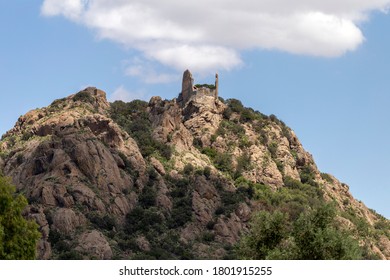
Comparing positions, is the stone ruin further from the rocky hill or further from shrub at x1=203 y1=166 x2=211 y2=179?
shrub at x1=203 y1=166 x2=211 y2=179

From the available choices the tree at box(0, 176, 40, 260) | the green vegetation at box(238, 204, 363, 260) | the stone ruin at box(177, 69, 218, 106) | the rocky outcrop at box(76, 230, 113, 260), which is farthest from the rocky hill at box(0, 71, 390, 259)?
the tree at box(0, 176, 40, 260)

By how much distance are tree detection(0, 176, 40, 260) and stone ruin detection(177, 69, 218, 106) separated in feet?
395

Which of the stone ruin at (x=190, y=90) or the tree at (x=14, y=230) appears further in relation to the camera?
the stone ruin at (x=190, y=90)

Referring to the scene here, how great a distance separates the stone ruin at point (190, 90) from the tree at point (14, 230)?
120 metres

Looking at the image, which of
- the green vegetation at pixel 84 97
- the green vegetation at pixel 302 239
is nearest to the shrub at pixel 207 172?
the green vegetation at pixel 84 97

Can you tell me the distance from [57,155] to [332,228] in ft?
264

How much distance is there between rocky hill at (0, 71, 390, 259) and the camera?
127938mm

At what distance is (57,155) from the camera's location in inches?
5340

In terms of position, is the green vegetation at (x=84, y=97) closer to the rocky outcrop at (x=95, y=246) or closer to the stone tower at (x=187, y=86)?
the stone tower at (x=187, y=86)

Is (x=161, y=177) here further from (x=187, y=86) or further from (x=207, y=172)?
(x=187, y=86)

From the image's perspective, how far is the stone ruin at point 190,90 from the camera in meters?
188

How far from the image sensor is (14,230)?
221 feet
